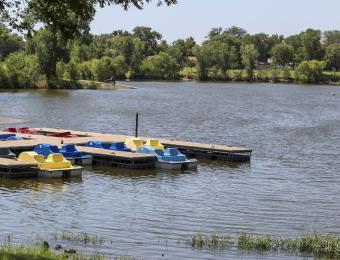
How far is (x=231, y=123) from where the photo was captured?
8000cm

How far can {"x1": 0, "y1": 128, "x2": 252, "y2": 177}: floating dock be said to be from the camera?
38000 mm

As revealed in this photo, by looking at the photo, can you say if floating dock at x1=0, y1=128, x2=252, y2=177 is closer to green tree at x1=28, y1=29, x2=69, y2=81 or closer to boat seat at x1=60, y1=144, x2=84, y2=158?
boat seat at x1=60, y1=144, x2=84, y2=158

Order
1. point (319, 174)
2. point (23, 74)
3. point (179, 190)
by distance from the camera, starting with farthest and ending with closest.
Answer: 1. point (23, 74)
2. point (319, 174)
3. point (179, 190)

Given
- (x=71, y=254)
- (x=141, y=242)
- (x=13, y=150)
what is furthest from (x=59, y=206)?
(x=13, y=150)

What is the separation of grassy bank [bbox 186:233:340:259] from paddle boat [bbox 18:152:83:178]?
13974 mm

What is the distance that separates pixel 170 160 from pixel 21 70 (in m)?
101

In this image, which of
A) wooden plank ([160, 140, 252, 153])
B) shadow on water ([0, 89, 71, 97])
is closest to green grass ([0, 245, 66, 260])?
wooden plank ([160, 140, 252, 153])

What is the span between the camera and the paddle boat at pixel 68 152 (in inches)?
1645

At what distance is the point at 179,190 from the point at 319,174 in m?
11.1

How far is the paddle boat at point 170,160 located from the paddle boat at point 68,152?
→ 393cm

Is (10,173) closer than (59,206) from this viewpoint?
No

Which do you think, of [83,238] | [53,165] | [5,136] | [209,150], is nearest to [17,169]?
[53,165]

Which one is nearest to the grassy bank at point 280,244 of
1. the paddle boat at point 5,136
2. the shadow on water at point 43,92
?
the paddle boat at point 5,136

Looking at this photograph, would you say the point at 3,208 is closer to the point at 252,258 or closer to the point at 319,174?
the point at 252,258
